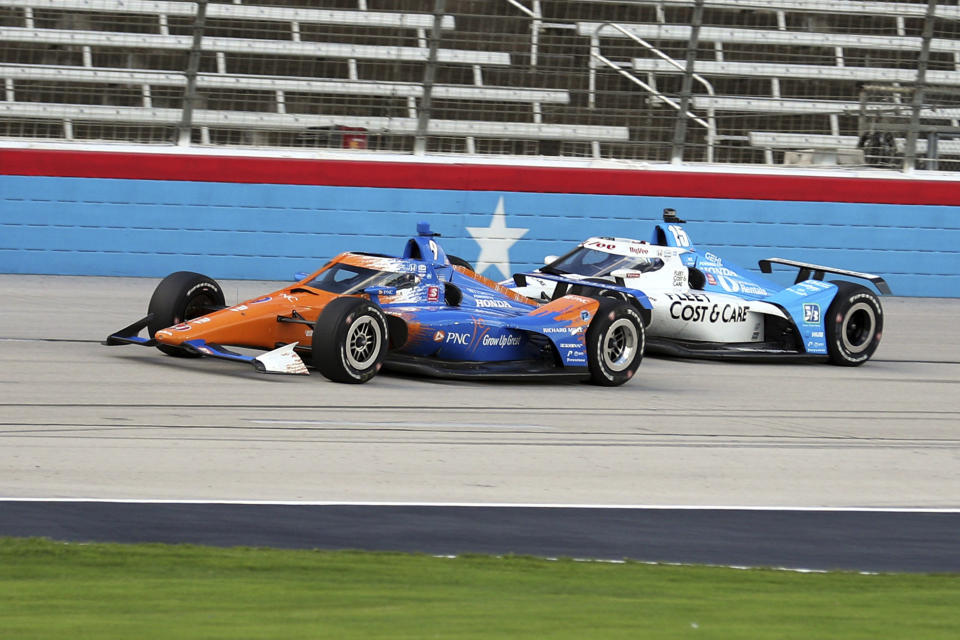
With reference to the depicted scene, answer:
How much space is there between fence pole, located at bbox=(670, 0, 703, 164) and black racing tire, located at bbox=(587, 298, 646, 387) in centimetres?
761

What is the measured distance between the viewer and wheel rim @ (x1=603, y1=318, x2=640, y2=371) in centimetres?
1130

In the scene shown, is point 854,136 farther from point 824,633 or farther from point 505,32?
point 824,633

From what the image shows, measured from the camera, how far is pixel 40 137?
17047 mm

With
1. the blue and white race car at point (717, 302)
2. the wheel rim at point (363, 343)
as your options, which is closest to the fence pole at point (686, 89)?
the blue and white race car at point (717, 302)

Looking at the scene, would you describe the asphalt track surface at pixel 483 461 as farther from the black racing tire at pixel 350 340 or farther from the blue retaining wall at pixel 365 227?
the blue retaining wall at pixel 365 227

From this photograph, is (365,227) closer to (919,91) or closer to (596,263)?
(596,263)

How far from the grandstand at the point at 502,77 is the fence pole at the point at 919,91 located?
0.09 ft

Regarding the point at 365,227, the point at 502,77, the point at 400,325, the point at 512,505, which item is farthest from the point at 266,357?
the point at 502,77

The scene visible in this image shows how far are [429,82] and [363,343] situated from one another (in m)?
8.21

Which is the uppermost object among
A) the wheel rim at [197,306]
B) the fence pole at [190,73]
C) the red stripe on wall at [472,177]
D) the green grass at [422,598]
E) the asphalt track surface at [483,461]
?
the fence pole at [190,73]

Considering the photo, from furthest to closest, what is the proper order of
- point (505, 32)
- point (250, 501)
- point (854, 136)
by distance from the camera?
1. point (854, 136)
2. point (505, 32)
3. point (250, 501)

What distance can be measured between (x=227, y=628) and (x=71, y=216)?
43.1ft

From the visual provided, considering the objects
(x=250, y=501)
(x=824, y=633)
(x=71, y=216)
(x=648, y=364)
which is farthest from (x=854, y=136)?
(x=824, y=633)

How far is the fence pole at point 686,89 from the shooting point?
18453 mm
